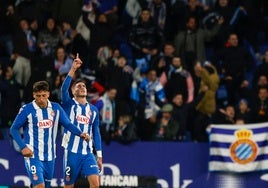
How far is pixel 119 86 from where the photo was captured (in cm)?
2095

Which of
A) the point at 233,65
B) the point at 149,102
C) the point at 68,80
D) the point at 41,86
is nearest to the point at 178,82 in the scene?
the point at 149,102

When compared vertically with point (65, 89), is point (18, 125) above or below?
below

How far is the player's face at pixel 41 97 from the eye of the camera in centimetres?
1485

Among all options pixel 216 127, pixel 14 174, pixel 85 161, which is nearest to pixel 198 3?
pixel 216 127

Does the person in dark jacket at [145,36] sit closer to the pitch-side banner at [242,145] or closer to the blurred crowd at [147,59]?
the blurred crowd at [147,59]

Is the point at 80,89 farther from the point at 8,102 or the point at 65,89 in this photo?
the point at 8,102

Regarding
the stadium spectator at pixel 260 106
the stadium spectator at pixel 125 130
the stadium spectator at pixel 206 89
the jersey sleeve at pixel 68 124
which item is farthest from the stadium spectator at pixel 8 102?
the jersey sleeve at pixel 68 124

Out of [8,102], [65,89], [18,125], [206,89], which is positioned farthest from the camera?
[206,89]

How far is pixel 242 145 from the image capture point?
1988 cm

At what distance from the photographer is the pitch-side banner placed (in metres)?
19.8

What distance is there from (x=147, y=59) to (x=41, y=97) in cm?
726

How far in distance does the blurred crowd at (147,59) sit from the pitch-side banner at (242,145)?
41 cm

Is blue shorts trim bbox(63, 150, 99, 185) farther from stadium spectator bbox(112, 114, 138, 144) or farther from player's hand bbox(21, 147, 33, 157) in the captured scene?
stadium spectator bbox(112, 114, 138, 144)

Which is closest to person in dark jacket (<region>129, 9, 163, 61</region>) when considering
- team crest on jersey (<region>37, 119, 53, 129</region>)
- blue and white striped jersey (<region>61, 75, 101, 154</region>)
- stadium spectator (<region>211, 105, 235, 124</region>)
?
stadium spectator (<region>211, 105, 235, 124</region>)
